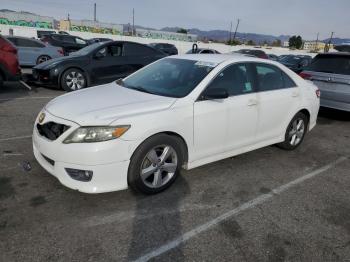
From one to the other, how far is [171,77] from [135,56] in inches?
228

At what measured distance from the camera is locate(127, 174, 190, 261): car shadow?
2.84 m

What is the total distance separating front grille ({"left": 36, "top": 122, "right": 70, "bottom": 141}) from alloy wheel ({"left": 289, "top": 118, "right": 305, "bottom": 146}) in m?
3.60

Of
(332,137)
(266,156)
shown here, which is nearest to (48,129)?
(266,156)

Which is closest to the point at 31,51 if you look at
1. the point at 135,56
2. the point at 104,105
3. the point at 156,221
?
the point at 135,56

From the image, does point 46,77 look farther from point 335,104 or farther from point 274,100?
point 335,104

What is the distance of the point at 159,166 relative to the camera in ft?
12.0

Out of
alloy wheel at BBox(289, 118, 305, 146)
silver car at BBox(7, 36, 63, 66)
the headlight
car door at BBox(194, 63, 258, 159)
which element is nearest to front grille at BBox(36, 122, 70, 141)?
the headlight

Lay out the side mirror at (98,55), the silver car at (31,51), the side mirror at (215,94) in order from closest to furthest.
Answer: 1. the side mirror at (215,94)
2. the side mirror at (98,55)
3. the silver car at (31,51)

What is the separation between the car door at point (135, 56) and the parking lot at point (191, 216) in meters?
5.31

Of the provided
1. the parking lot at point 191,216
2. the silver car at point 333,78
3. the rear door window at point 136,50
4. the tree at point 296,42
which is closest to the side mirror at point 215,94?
the parking lot at point 191,216

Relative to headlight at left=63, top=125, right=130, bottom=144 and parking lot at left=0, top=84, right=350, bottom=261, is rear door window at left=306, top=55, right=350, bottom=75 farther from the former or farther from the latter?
headlight at left=63, top=125, right=130, bottom=144

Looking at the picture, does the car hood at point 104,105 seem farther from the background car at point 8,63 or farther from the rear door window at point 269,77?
the background car at point 8,63

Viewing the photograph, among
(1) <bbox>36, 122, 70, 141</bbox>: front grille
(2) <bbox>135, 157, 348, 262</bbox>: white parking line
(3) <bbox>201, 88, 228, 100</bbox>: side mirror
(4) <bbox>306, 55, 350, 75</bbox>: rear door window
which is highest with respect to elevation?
(4) <bbox>306, 55, 350, 75</bbox>: rear door window

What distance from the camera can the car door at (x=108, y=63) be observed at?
9.41 meters
